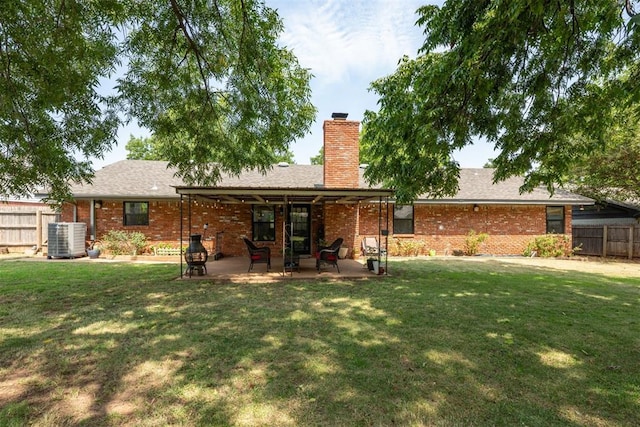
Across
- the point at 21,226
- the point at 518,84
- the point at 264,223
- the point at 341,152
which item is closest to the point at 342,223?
the point at 341,152

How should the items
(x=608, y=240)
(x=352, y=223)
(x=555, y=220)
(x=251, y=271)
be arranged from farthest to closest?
(x=555, y=220)
(x=608, y=240)
(x=352, y=223)
(x=251, y=271)

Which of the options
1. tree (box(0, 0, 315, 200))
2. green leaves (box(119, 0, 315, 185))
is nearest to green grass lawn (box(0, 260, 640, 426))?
tree (box(0, 0, 315, 200))

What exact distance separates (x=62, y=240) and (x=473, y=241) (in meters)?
17.0

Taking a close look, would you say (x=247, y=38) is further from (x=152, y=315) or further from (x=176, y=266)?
(x=176, y=266)

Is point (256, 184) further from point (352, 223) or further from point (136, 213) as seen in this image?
point (136, 213)

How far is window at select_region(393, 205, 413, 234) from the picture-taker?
14.3 metres

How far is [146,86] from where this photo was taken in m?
7.58

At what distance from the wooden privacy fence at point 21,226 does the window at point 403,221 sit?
14.9 metres

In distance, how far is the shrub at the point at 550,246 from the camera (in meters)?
14.3

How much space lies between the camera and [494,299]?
22.2ft

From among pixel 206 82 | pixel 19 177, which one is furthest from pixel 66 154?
pixel 206 82

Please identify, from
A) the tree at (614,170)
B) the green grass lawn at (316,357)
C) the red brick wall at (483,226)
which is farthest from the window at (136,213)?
the tree at (614,170)

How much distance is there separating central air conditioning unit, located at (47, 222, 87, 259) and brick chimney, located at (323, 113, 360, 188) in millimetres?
10138

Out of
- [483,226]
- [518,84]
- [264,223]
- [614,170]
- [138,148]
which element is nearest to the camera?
[518,84]
